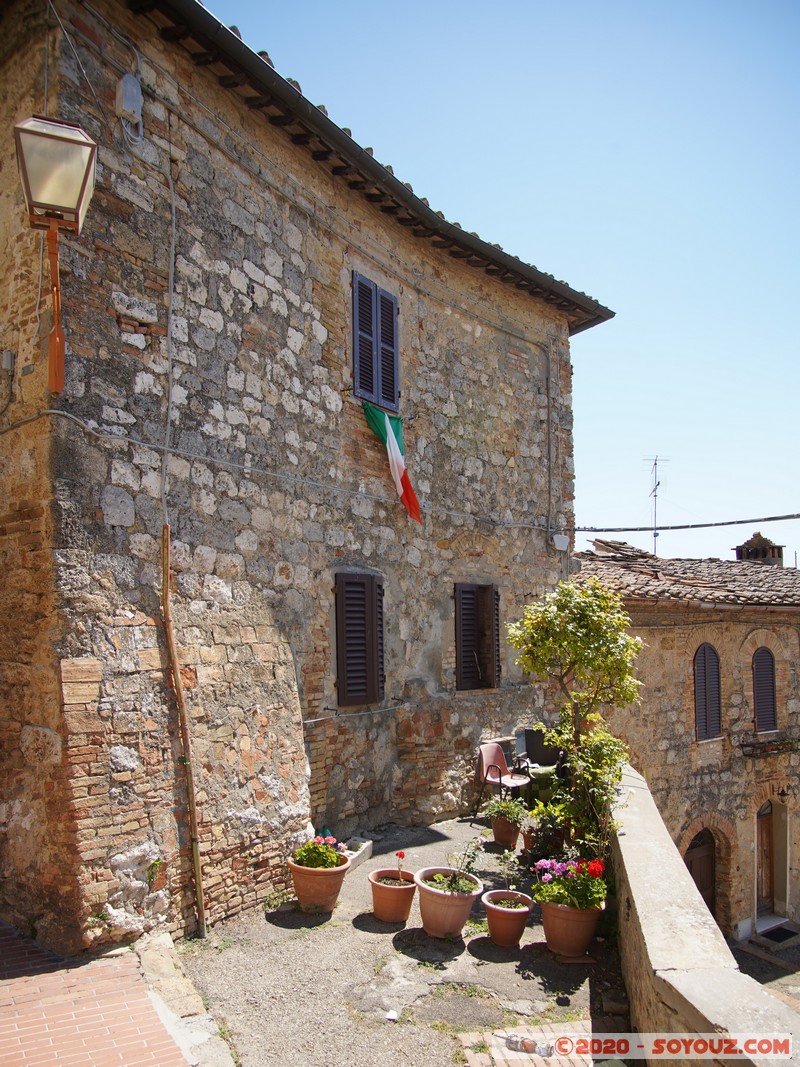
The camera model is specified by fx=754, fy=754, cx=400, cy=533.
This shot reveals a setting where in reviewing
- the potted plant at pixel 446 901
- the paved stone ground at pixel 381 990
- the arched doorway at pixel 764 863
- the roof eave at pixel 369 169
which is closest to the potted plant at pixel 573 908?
the paved stone ground at pixel 381 990

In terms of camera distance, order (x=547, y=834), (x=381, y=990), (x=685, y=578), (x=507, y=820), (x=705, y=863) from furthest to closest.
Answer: (x=685, y=578)
(x=705, y=863)
(x=507, y=820)
(x=547, y=834)
(x=381, y=990)

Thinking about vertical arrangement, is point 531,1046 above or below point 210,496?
below

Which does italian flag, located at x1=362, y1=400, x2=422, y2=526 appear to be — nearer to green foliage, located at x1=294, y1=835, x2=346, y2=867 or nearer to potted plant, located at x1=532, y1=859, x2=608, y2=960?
green foliage, located at x1=294, y1=835, x2=346, y2=867

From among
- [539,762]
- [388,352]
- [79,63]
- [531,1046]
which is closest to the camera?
[531,1046]

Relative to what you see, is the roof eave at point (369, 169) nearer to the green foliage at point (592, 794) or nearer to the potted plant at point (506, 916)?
the green foliage at point (592, 794)

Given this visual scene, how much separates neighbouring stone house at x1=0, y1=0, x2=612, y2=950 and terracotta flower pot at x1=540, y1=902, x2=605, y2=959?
7.17 feet

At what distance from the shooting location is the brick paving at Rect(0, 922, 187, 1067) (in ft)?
12.0

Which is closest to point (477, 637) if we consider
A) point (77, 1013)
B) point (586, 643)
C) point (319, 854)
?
point (586, 643)

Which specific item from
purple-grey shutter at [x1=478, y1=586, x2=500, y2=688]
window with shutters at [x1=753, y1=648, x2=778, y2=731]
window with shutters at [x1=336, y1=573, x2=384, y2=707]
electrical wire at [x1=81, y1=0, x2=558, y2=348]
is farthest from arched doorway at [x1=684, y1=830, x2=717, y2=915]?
electrical wire at [x1=81, y1=0, x2=558, y2=348]

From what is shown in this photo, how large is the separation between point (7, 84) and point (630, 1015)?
7411mm

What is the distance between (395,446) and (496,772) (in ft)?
13.0

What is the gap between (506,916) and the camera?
547cm

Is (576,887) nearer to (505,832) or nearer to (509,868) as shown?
(509,868)

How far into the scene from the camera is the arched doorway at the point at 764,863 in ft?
46.8
